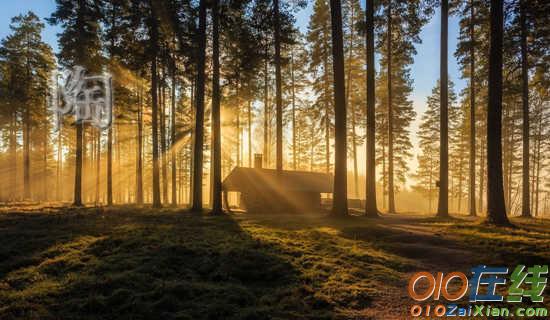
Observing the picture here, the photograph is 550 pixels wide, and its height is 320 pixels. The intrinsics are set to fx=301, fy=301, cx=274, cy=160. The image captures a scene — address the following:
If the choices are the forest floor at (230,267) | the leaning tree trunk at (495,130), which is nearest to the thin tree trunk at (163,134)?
the forest floor at (230,267)

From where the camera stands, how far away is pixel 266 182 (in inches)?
958

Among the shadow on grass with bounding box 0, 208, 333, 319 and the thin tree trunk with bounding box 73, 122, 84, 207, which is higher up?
the thin tree trunk with bounding box 73, 122, 84, 207

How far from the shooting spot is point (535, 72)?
2170 cm

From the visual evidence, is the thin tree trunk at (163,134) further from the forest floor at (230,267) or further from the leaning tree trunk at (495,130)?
the leaning tree trunk at (495,130)

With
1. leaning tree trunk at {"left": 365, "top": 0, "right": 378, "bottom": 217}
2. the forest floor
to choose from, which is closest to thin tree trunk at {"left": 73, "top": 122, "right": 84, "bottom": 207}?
the forest floor

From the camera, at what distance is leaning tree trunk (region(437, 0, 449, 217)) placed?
1834 centimetres

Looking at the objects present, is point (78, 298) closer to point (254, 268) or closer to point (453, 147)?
point (254, 268)

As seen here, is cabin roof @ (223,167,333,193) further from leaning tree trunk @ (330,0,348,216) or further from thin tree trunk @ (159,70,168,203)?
leaning tree trunk @ (330,0,348,216)

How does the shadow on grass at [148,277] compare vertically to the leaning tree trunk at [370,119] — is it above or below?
below

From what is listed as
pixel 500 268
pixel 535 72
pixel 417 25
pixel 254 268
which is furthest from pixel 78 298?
pixel 535 72

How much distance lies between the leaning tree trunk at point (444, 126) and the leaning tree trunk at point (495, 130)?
4974 millimetres

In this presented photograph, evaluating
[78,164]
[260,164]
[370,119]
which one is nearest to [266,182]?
[260,164]

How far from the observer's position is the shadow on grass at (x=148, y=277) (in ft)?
17.3

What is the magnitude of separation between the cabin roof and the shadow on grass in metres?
12.5
